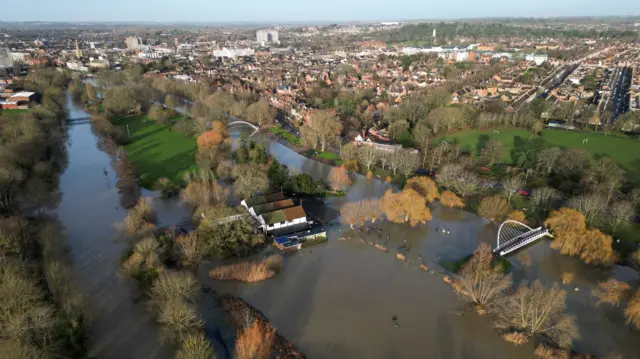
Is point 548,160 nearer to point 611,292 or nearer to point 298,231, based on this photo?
point 611,292

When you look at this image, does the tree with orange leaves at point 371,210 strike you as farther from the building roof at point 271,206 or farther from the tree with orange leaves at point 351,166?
the tree with orange leaves at point 351,166

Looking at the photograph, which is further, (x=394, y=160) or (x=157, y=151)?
(x=157, y=151)

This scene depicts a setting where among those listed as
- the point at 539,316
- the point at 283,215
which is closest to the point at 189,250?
the point at 283,215

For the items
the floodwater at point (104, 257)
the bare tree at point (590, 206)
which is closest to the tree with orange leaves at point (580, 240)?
the bare tree at point (590, 206)

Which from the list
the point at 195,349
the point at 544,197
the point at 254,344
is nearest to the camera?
the point at 195,349

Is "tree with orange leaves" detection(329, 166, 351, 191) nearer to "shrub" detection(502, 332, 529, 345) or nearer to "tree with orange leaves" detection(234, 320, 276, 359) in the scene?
"tree with orange leaves" detection(234, 320, 276, 359)

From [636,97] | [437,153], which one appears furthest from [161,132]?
[636,97]
